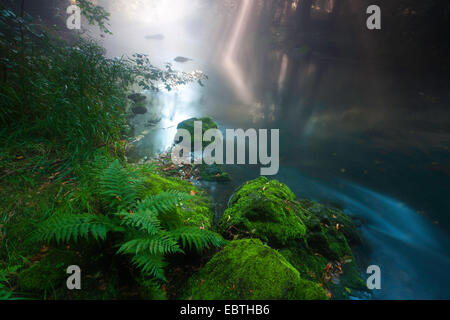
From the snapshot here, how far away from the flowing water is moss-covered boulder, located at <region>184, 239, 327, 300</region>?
2118mm

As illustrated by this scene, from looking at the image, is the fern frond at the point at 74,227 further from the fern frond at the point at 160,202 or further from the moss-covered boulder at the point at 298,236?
the moss-covered boulder at the point at 298,236

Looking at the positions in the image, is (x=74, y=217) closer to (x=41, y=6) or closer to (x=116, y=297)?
(x=116, y=297)

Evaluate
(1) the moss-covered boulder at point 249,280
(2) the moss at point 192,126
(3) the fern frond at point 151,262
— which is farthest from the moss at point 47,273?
(2) the moss at point 192,126

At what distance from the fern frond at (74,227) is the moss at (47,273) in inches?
6.0

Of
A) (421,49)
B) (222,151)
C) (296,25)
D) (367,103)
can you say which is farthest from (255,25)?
(222,151)

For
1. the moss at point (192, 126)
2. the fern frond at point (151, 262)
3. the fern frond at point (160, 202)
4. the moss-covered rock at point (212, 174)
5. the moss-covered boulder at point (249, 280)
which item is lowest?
the moss-covered boulder at point (249, 280)

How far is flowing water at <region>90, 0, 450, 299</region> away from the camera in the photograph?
162 inches

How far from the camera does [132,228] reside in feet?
→ 5.67

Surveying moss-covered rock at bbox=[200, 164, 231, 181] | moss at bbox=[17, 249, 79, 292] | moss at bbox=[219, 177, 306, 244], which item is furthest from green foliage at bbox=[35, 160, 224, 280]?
moss-covered rock at bbox=[200, 164, 231, 181]

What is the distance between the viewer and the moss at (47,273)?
4.99 ft

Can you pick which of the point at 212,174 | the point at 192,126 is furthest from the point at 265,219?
the point at 192,126

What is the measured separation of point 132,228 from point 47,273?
2.19 feet

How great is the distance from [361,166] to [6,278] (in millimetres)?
7940

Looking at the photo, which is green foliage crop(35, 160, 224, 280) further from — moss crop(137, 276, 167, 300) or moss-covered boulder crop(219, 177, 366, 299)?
moss-covered boulder crop(219, 177, 366, 299)
